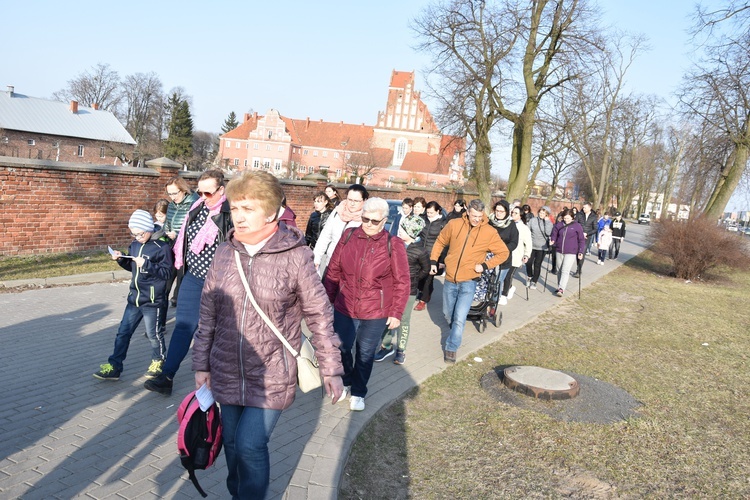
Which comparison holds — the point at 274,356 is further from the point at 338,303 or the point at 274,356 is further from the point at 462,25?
the point at 462,25

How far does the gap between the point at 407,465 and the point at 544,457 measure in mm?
1098

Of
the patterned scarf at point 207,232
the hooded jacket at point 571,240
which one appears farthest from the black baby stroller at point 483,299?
the patterned scarf at point 207,232

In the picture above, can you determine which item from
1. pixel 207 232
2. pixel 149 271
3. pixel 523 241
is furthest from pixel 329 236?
pixel 523 241

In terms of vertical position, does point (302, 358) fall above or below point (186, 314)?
above

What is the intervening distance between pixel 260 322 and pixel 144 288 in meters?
2.82

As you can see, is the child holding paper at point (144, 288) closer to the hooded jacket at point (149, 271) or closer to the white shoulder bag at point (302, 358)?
the hooded jacket at point (149, 271)

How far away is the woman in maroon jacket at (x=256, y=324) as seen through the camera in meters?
3.09

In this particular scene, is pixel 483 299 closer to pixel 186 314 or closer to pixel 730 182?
pixel 186 314

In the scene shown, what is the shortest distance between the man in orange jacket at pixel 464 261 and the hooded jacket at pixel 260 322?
3.98 metres

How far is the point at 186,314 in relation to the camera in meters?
5.14

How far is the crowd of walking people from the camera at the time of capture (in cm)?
311

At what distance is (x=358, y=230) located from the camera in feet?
16.8

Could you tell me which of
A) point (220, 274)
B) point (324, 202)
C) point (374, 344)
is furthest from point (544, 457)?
point (324, 202)

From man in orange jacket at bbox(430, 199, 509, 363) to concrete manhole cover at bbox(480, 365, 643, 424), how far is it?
713 millimetres
